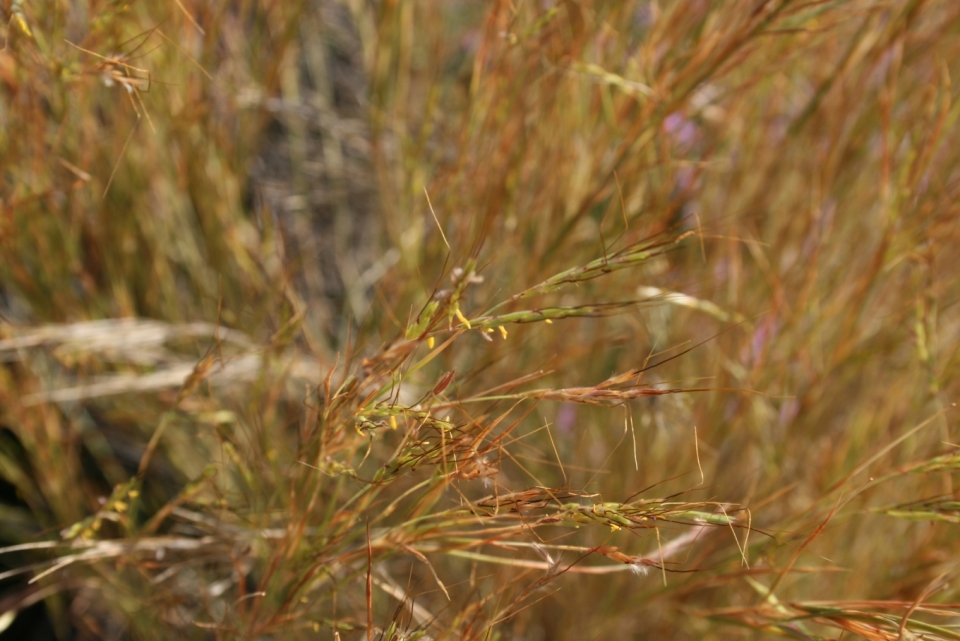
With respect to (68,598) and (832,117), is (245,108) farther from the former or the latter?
(68,598)

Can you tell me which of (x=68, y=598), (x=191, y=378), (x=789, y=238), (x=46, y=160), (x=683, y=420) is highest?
(x=46, y=160)

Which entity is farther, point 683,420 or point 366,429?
point 683,420

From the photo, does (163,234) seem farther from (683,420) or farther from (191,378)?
(683,420)

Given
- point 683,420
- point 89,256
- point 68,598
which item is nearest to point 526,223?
point 683,420

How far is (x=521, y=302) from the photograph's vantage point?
3.27ft

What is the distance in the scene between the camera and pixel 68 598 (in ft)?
5.31

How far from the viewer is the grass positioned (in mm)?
893

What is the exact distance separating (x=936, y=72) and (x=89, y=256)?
1.46 m

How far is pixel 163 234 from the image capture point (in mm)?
1396

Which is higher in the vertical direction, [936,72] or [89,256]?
[936,72]

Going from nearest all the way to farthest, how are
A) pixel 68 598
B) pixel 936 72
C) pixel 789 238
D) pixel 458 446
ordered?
pixel 458 446 → pixel 936 72 → pixel 789 238 → pixel 68 598

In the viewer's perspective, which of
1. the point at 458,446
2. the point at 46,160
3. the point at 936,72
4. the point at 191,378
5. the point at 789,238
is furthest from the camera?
the point at 789,238

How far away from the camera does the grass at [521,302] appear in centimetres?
89

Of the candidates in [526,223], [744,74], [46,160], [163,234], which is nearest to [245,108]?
[163,234]
